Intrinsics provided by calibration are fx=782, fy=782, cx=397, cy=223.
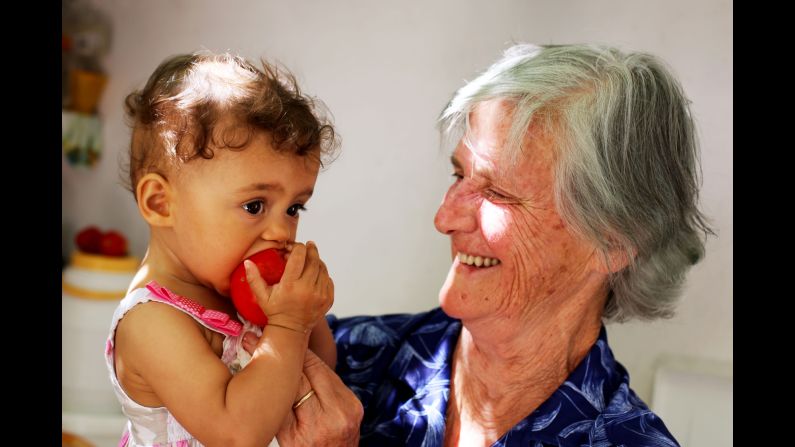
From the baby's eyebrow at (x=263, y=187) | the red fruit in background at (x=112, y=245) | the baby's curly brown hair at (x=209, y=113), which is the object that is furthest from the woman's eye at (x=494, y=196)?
the red fruit in background at (x=112, y=245)

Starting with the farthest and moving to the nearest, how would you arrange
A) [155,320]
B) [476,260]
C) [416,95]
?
[416,95], [476,260], [155,320]

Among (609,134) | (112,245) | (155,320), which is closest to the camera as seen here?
(155,320)

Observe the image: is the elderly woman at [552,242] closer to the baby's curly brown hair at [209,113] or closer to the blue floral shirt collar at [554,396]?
the blue floral shirt collar at [554,396]

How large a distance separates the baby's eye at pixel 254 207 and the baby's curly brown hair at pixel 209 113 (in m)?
0.11

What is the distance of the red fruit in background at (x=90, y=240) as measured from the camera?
11.1 feet

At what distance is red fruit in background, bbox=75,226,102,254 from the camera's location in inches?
133

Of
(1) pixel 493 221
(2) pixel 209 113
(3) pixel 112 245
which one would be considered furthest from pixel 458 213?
(3) pixel 112 245

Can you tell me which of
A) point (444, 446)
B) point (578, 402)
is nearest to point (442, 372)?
point (444, 446)

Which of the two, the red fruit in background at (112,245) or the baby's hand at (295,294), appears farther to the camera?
the red fruit in background at (112,245)

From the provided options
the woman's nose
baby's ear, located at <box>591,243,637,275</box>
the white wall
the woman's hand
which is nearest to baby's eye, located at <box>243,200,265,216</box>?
the woman's hand

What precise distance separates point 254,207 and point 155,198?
195mm

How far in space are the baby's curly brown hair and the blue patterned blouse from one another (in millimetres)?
656

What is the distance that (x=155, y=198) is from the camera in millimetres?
1494

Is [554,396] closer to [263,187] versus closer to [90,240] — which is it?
[263,187]
